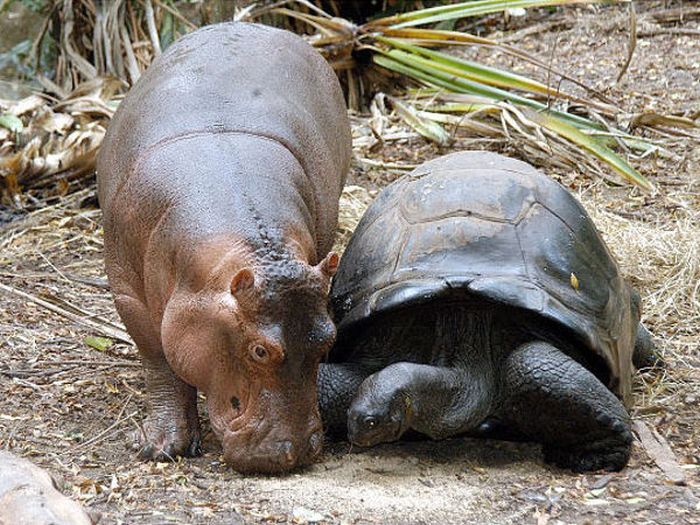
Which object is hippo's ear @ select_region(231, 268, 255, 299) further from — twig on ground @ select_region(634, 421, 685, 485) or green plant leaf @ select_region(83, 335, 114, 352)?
green plant leaf @ select_region(83, 335, 114, 352)

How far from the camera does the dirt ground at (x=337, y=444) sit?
3.97 metres

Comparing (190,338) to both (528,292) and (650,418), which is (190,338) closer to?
(528,292)

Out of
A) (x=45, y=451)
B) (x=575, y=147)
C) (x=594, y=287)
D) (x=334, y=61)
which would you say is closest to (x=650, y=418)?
(x=594, y=287)

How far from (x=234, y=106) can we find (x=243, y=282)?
1242 millimetres

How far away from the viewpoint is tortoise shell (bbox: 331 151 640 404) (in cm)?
473

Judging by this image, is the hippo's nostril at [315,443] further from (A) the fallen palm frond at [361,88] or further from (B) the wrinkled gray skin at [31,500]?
(A) the fallen palm frond at [361,88]

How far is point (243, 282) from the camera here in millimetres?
3900

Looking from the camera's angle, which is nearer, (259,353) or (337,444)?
(259,353)

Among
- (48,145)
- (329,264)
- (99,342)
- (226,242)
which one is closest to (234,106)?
(226,242)

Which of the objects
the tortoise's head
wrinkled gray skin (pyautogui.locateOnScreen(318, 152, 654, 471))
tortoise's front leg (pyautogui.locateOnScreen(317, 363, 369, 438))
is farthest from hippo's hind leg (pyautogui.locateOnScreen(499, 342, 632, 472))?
tortoise's front leg (pyautogui.locateOnScreen(317, 363, 369, 438))

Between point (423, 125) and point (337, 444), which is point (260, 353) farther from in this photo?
point (423, 125)

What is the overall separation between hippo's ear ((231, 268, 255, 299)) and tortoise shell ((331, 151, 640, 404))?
0.98 metres

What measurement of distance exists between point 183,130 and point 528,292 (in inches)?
59.1

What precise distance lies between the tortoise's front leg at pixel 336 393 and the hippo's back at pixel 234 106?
66 cm
